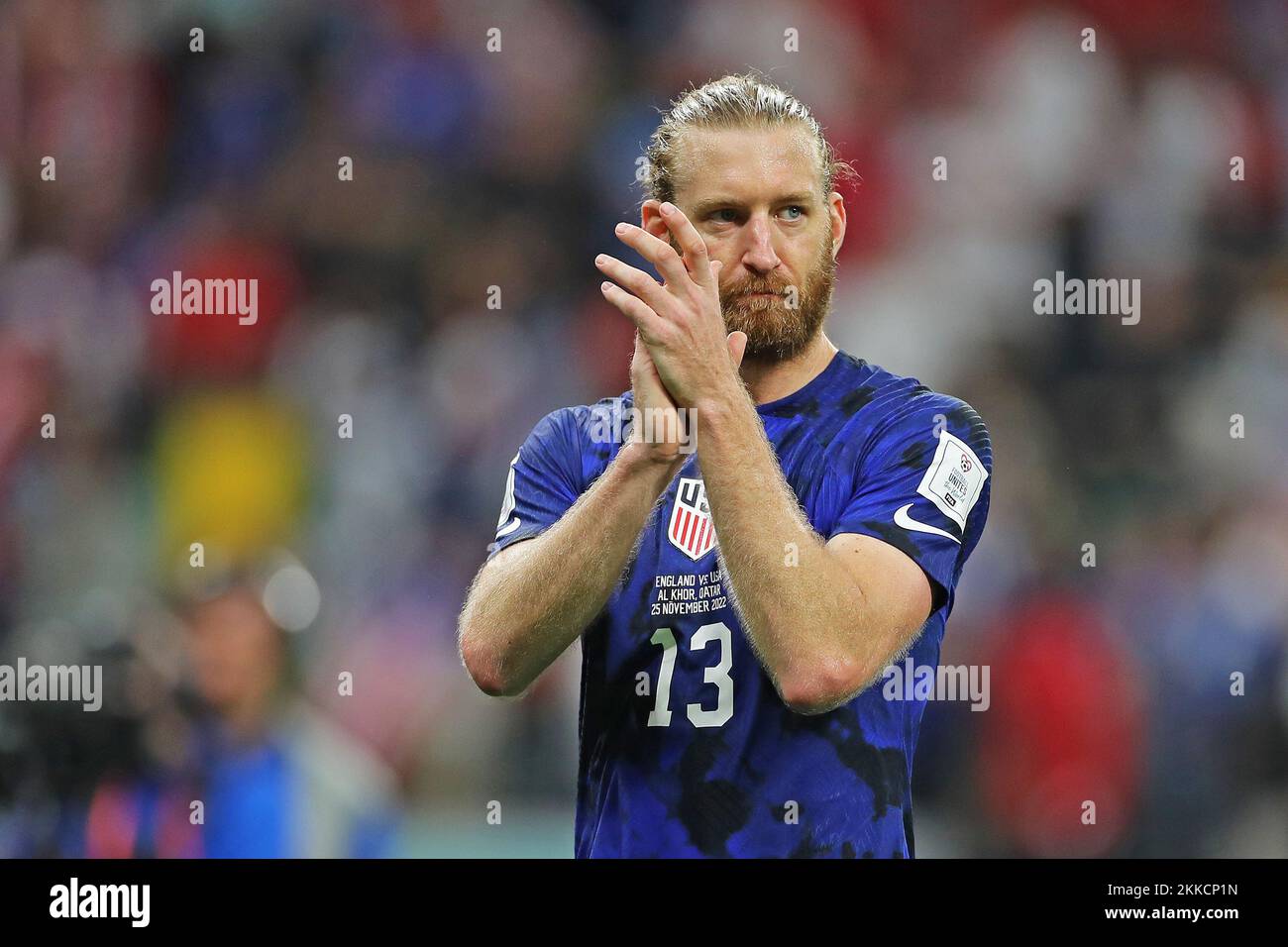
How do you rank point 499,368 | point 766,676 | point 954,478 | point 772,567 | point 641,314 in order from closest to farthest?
point 772,567 → point 641,314 → point 766,676 → point 954,478 → point 499,368

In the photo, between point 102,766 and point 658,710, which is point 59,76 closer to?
point 102,766

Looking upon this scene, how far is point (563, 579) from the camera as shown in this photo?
8.71ft

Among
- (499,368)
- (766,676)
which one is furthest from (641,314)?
(499,368)

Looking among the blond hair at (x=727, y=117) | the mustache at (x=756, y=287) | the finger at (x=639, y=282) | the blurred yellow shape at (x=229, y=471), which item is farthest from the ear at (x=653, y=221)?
the blurred yellow shape at (x=229, y=471)

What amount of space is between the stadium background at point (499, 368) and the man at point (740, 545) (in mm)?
2706

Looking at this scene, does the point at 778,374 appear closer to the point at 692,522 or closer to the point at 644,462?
the point at 692,522

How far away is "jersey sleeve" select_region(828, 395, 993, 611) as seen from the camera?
275 cm

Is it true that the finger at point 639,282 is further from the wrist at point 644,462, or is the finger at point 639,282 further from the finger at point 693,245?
the wrist at point 644,462

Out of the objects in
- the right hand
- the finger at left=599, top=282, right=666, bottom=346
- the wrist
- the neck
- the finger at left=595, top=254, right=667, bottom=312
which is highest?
the finger at left=595, top=254, right=667, bottom=312

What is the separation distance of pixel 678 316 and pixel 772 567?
51 centimetres

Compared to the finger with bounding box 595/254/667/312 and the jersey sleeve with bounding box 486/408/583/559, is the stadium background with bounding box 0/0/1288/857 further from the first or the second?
the finger with bounding box 595/254/667/312

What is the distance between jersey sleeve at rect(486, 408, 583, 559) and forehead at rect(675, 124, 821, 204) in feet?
1.91

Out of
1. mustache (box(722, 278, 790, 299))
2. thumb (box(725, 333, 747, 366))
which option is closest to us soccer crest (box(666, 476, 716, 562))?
thumb (box(725, 333, 747, 366))
